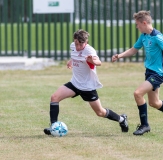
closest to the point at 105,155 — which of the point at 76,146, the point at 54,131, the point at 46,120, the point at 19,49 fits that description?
the point at 76,146

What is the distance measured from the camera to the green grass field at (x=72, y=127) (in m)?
7.62

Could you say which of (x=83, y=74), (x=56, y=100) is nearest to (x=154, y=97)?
(x=83, y=74)

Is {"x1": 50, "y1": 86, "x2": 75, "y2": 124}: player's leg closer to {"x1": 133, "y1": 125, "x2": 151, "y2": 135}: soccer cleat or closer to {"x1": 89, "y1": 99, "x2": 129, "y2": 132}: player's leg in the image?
{"x1": 89, "y1": 99, "x2": 129, "y2": 132}: player's leg

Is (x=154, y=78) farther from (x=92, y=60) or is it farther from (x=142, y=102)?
(x=92, y=60)

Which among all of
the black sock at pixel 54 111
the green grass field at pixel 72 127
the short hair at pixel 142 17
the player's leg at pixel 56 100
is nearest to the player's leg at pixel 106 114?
the green grass field at pixel 72 127

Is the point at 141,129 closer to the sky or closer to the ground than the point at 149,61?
closer to the ground

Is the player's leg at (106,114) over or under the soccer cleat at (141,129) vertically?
over

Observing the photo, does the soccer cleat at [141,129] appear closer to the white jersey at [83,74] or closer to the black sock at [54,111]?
the white jersey at [83,74]

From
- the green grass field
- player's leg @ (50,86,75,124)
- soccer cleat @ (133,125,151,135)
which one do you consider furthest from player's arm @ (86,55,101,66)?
soccer cleat @ (133,125,151,135)

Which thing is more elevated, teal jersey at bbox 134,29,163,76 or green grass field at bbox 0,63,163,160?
teal jersey at bbox 134,29,163,76

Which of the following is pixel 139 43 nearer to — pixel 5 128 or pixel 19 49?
pixel 5 128

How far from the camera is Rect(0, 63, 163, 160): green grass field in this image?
7.62 m

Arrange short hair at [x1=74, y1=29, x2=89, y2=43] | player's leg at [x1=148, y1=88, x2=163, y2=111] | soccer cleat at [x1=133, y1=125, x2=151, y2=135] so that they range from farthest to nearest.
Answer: player's leg at [x1=148, y1=88, x2=163, y2=111] → soccer cleat at [x1=133, y1=125, x2=151, y2=135] → short hair at [x1=74, y1=29, x2=89, y2=43]

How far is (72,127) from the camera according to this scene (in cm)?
957
